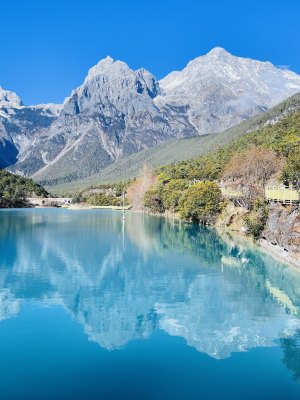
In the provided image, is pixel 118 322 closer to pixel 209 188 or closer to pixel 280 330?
pixel 280 330

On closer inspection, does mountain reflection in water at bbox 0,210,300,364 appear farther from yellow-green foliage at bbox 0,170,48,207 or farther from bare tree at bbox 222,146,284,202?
yellow-green foliage at bbox 0,170,48,207

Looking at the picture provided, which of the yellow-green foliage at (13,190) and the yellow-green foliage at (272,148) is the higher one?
the yellow-green foliage at (272,148)

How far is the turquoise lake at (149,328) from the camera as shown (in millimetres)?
13625

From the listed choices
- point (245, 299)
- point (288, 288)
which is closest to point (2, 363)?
point (245, 299)


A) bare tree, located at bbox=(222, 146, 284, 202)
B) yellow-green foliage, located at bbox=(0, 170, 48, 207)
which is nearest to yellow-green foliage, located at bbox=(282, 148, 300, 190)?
bare tree, located at bbox=(222, 146, 284, 202)

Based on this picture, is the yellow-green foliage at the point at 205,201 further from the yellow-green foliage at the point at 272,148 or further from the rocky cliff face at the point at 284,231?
the rocky cliff face at the point at 284,231

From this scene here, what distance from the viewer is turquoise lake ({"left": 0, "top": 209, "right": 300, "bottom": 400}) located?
13625 mm

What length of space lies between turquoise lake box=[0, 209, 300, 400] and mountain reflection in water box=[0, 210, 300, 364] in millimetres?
75

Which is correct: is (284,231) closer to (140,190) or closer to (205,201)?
(205,201)

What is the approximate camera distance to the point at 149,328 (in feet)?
62.3

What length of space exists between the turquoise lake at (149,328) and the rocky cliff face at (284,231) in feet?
4.70

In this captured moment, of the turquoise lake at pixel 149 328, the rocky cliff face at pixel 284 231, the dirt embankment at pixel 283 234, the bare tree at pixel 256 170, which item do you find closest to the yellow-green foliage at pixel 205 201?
the bare tree at pixel 256 170

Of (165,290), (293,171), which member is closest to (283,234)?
(293,171)

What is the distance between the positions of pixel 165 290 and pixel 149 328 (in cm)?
728
